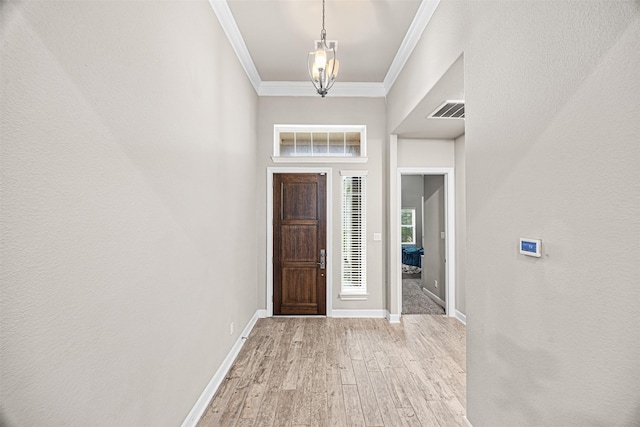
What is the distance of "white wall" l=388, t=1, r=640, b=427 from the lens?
1.04 metres

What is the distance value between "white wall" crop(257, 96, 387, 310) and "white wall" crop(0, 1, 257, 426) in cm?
219

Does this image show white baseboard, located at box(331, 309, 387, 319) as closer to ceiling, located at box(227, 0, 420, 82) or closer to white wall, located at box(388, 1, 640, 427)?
white wall, located at box(388, 1, 640, 427)

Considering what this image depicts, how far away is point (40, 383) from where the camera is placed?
97 cm

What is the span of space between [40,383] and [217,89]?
7.82 ft

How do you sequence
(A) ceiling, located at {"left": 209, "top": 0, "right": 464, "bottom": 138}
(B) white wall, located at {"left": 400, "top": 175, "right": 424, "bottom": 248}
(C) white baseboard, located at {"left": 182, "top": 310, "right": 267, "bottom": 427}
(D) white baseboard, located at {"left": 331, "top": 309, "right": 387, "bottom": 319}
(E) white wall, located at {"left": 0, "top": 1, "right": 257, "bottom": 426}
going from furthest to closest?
(B) white wall, located at {"left": 400, "top": 175, "right": 424, "bottom": 248}
(D) white baseboard, located at {"left": 331, "top": 309, "right": 387, "bottom": 319}
(A) ceiling, located at {"left": 209, "top": 0, "right": 464, "bottom": 138}
(C) white baseboard, located at {"left": 182, "top": 310, "right": 267, "bottom": 427}
(E) white wall, located at {"left": 0, "top": 1, "right": 257, "bottom": 426}

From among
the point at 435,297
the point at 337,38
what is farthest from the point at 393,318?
the point at 337,38

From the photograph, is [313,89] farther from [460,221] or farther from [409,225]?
[409,225]

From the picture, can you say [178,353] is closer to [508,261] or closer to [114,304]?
[114,304]

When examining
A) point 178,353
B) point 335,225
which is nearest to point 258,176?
point 335,225

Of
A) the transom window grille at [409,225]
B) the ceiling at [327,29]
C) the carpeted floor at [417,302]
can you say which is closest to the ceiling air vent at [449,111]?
the ceiling at [327,29]

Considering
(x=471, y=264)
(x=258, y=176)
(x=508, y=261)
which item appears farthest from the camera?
(x=258, y=176)

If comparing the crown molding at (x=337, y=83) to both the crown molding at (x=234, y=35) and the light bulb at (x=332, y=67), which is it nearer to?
the crown molding at (x=234, y=35)

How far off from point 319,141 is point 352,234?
148 cm

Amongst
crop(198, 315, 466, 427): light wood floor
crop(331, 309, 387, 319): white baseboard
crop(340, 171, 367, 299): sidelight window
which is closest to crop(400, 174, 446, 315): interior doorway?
crop(331, 309, 387, 319): white baseboard
